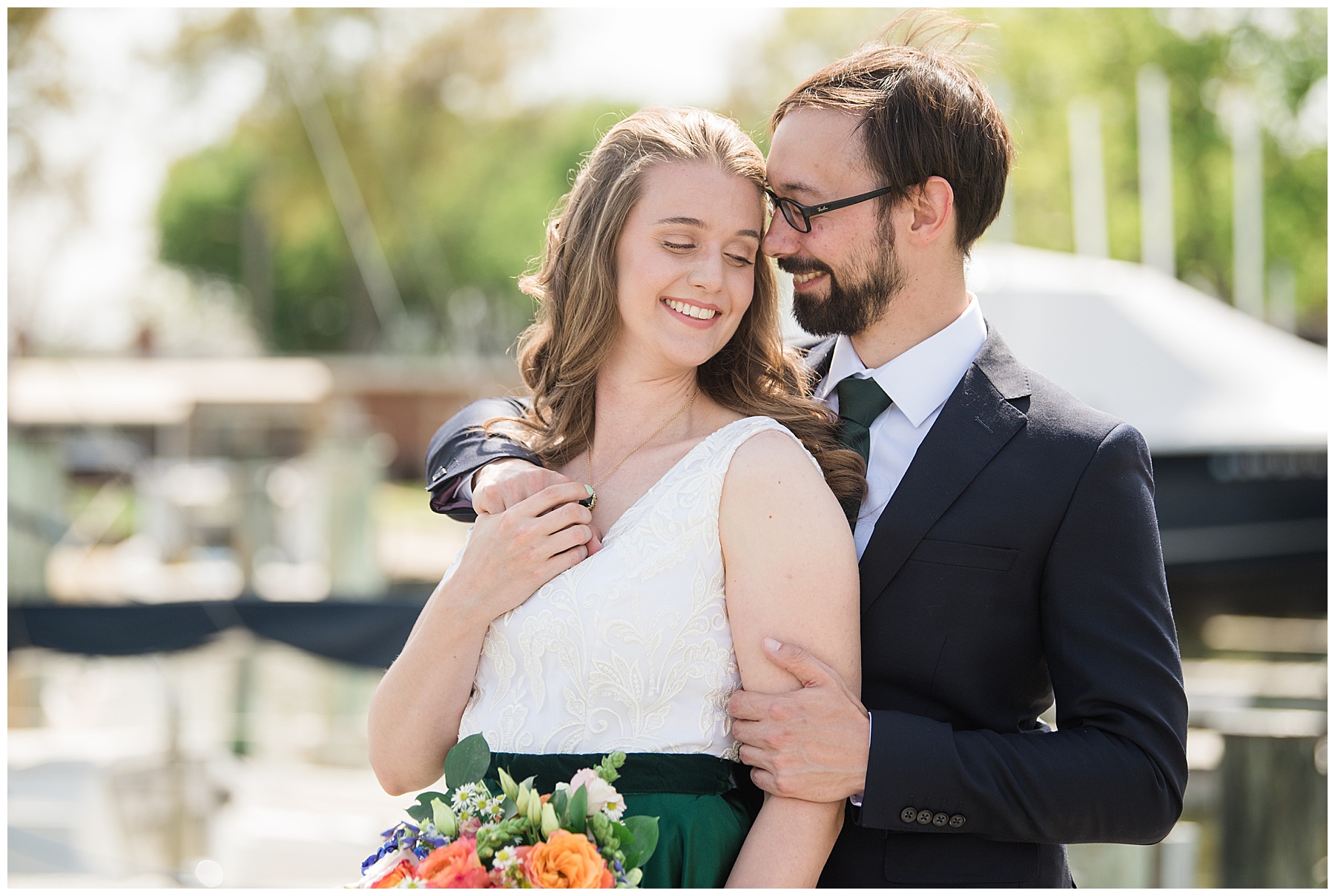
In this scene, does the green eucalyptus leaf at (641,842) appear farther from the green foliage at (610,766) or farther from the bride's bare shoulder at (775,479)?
the bride's bare shoulder at (775,479)

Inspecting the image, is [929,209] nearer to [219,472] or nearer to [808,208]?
[808,208]

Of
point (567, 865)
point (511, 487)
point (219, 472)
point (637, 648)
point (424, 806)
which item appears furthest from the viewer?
point (219, 472)

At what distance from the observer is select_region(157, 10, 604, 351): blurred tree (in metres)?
22.6

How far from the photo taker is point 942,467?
2285 millimetres

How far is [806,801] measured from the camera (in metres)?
2.10

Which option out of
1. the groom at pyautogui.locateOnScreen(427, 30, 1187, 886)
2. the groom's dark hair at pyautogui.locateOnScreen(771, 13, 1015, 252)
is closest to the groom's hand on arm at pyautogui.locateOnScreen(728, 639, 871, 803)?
the groom at pyautogui.locateOnScreen(427, 30, 1187, 886)

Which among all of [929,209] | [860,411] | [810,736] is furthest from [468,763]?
[929,209]

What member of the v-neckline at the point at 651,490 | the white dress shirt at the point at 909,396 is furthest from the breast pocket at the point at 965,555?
the v-neckline at the point at 651,490

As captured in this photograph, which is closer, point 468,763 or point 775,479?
point 468,763

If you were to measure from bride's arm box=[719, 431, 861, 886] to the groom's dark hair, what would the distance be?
770 mm

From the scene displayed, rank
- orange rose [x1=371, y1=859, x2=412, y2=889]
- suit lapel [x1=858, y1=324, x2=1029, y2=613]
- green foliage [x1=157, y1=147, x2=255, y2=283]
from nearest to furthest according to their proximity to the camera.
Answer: orange rose [x1=371, y1=859, x2=412, y2=889], suit lapel [x1=858, y1=324, x2=1029, y2=613], green foliage [x1=157, y1=147, x2=255, y2=283]

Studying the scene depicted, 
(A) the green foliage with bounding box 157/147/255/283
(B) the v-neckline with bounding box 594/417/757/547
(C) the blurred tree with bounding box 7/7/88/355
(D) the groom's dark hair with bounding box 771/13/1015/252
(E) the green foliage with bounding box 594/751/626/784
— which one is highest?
(A) the green foliage with bounding box 157/147/255/283

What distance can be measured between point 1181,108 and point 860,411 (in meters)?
24.6

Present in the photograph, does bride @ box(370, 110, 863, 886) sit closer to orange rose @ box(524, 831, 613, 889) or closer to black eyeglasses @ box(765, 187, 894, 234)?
black eyeglasses @ box(765, 187, 894, 234)
